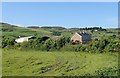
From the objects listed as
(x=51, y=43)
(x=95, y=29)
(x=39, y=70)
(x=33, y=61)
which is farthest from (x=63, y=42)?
(x=95, y=29)

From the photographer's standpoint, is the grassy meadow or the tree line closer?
the grassy meadow

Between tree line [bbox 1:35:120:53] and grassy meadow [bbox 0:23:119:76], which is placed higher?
tree line [bbox 1:35:120:53]

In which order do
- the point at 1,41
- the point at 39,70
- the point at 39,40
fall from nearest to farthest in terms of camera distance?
the point at 39,70 < the point at 39,40 < the point at 1,41

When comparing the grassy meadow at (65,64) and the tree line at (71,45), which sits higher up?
the tree line at (71,45)

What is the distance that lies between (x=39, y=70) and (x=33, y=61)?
432 centimetres

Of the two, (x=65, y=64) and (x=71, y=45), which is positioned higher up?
(x=71, y=45)

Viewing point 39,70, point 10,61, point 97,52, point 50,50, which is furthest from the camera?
point 50,50

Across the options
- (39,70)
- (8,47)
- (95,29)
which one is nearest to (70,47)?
(8,47)

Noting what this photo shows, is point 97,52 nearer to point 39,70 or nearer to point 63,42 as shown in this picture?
point 63,42

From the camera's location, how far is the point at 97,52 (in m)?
27.3

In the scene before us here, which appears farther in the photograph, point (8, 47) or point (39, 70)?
point (8, 47)

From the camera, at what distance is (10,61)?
20.8 meters

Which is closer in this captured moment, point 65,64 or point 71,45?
point 65,64

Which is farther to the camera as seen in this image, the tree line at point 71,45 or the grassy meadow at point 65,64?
the tree line at point 71,45
